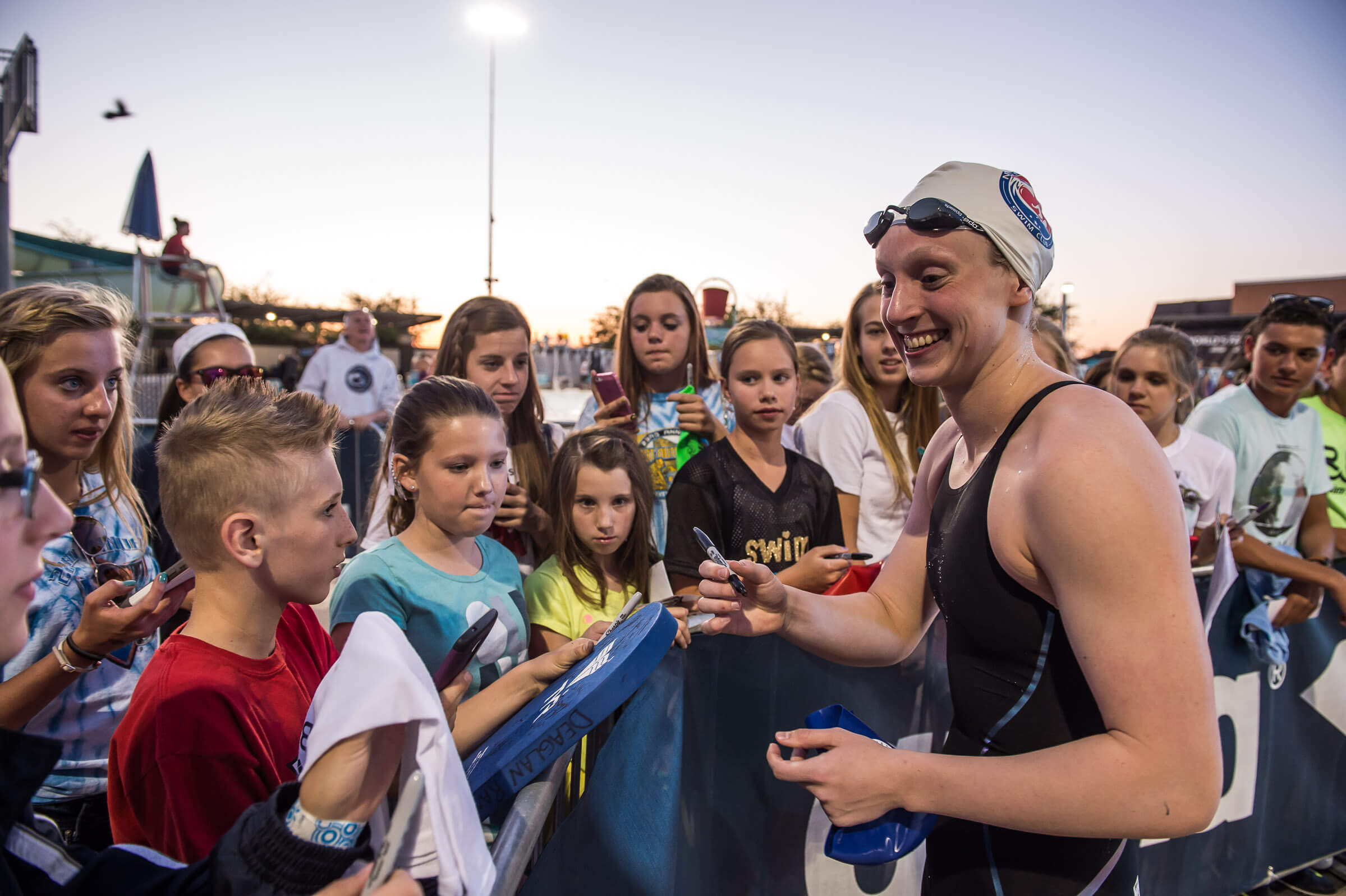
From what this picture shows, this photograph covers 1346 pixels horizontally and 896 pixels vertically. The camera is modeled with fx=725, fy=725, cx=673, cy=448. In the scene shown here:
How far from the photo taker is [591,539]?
2926mm

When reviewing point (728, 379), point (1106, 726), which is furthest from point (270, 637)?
point (728, 379)

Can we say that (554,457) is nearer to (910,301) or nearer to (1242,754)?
(910,301)

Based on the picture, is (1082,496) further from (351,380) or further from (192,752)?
(351,380)

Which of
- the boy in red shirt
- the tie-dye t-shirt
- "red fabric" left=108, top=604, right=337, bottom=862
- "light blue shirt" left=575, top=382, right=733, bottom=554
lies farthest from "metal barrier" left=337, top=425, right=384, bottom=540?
"red fabric" left=108, top=604, right=337, bottom=862

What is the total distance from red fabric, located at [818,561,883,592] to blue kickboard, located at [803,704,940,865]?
0.94 meters

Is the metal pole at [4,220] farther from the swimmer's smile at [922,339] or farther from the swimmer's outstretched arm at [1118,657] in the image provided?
the swimmer's outstretched arm at [1118,657]

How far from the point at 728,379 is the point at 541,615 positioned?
61.2 inches

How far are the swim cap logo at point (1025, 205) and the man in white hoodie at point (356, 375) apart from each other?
791 centimetres

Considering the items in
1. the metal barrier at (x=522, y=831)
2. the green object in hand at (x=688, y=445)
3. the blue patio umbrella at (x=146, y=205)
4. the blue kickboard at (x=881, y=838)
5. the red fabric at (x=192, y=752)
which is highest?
the blue patio umbrella at (x=146, y=205)

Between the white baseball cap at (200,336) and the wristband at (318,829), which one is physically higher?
the white baseball cap at (200,336)

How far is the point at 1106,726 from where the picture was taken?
1245 mm

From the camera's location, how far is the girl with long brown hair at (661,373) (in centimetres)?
380

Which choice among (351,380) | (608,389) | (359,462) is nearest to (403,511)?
(608,389)

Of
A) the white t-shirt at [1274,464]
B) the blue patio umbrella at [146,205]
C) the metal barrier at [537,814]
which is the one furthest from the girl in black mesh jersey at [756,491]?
the blue patio umbrella at [146,205]
